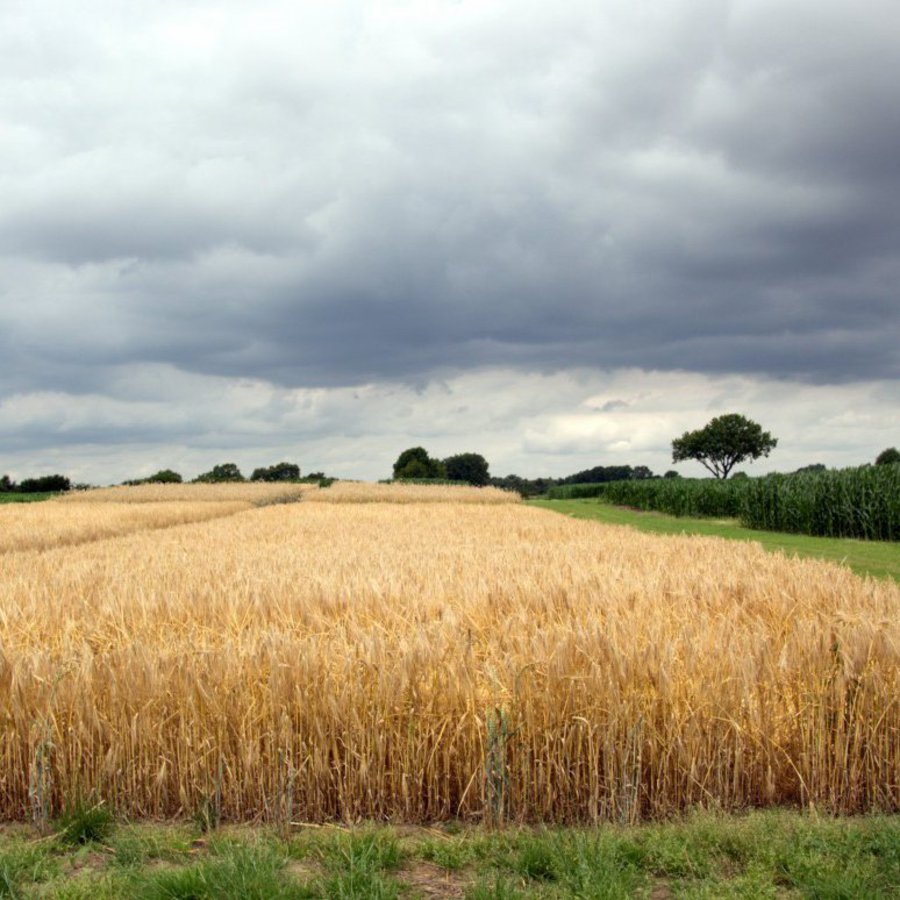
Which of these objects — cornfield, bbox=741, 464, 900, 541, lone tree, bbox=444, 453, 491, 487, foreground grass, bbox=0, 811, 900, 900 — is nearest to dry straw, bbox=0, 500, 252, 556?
foreground grass, bbox=0, 811, 900, 900

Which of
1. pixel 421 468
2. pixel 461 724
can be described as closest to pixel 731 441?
pixel 421 468

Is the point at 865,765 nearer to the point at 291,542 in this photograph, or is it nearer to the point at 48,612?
the point at 48,612

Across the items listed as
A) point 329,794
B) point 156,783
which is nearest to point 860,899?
point 329,794

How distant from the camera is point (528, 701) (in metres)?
5.40

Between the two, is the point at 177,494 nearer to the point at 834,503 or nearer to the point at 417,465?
the point at 834,503

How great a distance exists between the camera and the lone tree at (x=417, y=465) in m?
110

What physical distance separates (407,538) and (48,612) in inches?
402

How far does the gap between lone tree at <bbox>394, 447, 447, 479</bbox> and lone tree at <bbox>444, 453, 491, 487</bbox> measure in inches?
791

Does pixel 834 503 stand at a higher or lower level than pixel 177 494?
lower

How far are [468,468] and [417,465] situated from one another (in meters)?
28.0

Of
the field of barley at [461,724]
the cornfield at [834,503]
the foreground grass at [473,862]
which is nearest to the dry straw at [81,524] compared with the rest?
the field of barley at [461,724]

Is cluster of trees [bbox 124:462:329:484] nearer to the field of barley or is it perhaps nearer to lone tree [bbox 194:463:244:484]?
lone tree [bbox 194:463:244:484]

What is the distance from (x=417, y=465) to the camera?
365 feet

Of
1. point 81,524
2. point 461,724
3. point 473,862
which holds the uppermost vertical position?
point 81,524
